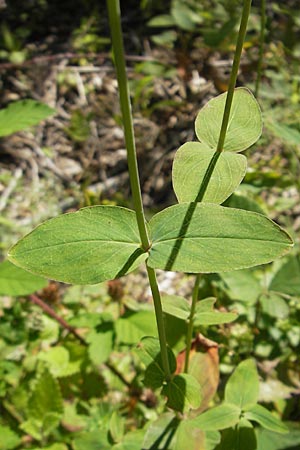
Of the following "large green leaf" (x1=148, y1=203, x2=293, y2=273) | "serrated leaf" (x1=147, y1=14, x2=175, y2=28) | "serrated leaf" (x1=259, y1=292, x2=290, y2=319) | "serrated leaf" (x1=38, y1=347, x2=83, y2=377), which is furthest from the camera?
"serrated leaf" (x1=147, y1=14, x2=175, y2=28)

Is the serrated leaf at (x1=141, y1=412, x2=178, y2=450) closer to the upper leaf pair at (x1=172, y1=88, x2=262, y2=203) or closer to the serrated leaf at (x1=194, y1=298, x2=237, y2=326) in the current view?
the serrated leaf at (x1=194, y1=298, x2=237, y2=326)

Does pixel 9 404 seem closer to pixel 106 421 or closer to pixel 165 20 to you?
pixel 106 421

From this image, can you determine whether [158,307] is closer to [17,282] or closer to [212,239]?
[212,239]

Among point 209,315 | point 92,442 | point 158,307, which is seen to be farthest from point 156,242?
point 92,442

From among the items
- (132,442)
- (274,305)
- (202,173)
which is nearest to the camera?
(202,173)

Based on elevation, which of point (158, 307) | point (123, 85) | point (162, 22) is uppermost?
point (123, 85)

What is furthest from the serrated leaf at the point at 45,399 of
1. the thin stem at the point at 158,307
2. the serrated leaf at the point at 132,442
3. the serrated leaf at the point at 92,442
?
the thin stem at the point at 158,307

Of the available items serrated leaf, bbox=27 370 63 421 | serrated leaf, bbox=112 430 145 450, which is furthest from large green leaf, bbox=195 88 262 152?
serrated leaf, bbox=27 370 63 421

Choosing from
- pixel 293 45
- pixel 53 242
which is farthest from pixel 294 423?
pixel 293 45
